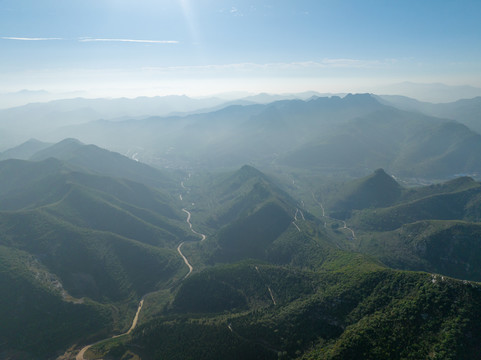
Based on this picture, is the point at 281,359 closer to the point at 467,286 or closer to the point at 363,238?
the point at 467,286

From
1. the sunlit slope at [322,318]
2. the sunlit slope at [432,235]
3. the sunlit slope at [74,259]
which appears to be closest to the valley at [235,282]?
the sunlit slope at [322,318]

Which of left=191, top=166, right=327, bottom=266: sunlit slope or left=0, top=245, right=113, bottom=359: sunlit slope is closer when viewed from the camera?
left=0, top=245, right=113, bottom=359: sunlit slope

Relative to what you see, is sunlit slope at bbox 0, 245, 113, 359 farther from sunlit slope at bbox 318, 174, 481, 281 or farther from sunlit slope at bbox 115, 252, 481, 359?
sunlit slope at bbox 318, 174, 481, 281

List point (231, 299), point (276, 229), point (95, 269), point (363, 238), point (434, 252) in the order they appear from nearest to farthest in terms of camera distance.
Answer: point (231, 299) < point (95, 269) < point (434, 252) < point (276, 229) < point (363, 238)

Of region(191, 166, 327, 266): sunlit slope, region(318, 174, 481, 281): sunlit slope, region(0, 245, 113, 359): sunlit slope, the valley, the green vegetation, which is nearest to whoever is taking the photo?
the green vegetation

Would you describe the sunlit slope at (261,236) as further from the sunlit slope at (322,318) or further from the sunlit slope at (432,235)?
the sunlit slope at (322,318)

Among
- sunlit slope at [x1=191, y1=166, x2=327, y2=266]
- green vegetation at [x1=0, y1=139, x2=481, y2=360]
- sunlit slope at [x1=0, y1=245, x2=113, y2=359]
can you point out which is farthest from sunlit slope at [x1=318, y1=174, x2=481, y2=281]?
sunlit slope at [x1=0, y1=245, x2=113, y2=359]

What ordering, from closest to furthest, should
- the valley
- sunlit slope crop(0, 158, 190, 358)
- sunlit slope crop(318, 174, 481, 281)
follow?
the valley
sunlit slope crop(0, 158, 190, 358)
sunlit slope crop(318, 174, 481, 281)

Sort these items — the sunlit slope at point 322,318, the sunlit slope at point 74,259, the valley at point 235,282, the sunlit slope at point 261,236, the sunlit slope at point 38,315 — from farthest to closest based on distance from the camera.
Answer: the sunlit slope at point 261,236 < the sunlit slope at point 74,259 < the sunlit slope at point 38,315 < the valley at point 235,282 < the sunlit slope at point 322,318

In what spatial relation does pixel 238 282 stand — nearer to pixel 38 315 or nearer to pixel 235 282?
pixel 235 282

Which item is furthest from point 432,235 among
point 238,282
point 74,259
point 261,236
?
point 74,259

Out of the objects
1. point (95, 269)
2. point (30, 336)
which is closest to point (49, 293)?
point (30, 336)
